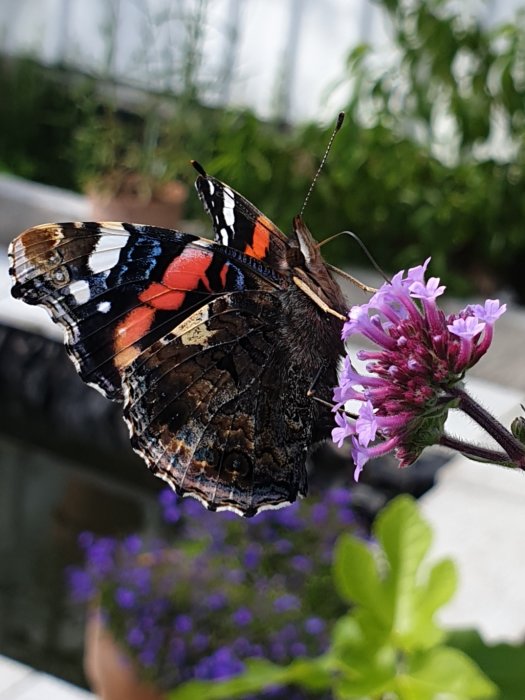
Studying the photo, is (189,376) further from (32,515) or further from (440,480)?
(32,515)

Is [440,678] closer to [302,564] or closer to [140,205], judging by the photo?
[302,564]

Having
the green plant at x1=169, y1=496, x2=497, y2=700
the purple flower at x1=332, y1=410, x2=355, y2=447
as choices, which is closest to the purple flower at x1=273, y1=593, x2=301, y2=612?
the green plant at x1=169, y1=496, x2=497, y2=700

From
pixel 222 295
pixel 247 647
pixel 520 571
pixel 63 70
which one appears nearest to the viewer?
pixel 222 295

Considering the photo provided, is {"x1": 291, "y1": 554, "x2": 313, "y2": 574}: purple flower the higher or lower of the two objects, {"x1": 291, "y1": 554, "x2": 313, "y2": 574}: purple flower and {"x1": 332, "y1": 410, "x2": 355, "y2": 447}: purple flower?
the lower

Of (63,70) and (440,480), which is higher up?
(63,70)

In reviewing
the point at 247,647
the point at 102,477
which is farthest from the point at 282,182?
the point at 247,647

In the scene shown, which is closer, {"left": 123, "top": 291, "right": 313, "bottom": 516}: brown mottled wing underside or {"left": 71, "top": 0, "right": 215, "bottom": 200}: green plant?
{"left": 123, "top": 291, "right": 313, "bottom": 516}: brown mottled wing underside

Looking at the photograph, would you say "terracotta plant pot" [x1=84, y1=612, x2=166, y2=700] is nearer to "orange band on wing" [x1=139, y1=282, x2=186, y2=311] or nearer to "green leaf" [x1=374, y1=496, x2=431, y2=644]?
"green leaf" [x1=374, y1=496, x2=431, y2=644]

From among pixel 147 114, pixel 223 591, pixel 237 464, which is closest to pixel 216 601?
pixel 223 591
